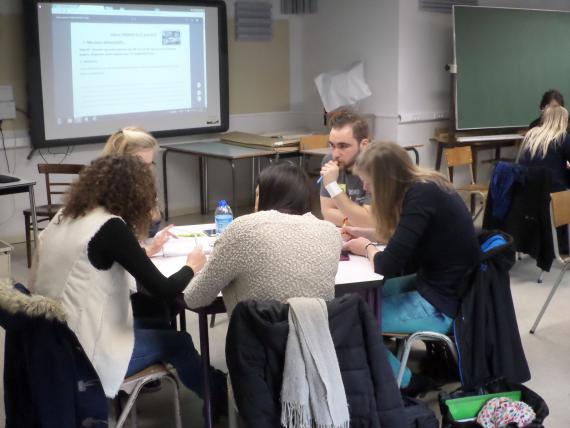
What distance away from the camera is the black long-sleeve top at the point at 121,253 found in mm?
1948

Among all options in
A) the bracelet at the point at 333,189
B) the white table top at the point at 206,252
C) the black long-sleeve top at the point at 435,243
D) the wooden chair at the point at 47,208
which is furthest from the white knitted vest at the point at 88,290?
the wooden chair at the point at 47,208

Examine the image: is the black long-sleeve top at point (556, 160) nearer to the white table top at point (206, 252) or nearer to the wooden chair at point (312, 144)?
the wooden chair at point (312, 144)

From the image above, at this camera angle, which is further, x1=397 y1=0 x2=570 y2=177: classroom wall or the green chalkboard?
the green chalkboard

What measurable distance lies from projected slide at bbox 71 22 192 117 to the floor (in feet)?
4.95

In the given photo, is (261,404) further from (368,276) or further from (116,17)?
(116,17)

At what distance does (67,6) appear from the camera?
5109mm

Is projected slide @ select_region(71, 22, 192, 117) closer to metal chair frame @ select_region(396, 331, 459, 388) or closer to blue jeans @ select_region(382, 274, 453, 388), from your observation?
blue jeans @ select_region(382, 274, 453, 388)

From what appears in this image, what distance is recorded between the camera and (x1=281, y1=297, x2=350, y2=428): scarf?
1.74m

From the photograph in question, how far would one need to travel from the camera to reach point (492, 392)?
2.38m

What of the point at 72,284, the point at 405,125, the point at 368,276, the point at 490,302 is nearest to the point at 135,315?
the point at 72,284

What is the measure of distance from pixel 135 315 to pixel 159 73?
3492 mm

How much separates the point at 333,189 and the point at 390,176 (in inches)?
22.9

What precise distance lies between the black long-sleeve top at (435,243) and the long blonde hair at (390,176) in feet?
0.16

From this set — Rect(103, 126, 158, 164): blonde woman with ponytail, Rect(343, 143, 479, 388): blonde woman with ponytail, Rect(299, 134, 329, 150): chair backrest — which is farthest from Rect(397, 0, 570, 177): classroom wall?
Rect(343, 143, 479, 388): blonde woman with ponytail
